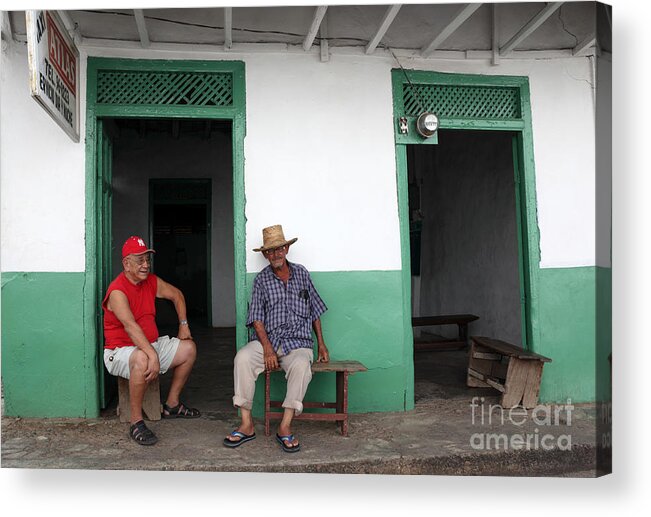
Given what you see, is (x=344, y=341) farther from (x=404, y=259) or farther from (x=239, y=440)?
(x=239, y=440)

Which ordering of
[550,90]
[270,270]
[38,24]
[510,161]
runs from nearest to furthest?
[38,24] < [270,270] < [550,90] < [510,161]

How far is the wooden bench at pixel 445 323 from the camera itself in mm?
7000

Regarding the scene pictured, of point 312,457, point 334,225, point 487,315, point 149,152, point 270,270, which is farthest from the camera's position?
point 149,152

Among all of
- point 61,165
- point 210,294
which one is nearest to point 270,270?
point 61,165

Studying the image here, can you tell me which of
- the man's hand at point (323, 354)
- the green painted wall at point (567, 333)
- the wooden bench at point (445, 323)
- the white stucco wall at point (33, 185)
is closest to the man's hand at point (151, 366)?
the white stucco wall at point (33, 185)

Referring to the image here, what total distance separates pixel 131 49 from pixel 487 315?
4947 millimetres

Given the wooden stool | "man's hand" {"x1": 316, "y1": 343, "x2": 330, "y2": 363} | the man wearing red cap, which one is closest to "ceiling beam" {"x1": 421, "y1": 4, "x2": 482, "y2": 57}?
"man's hand" {"x1": 316, "y1": 343, "x2": 330, "y2": 363}

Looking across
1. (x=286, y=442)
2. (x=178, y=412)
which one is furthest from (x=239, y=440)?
(x=178, y=412)

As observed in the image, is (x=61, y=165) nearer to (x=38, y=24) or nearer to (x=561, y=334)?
(x=38, y=24)

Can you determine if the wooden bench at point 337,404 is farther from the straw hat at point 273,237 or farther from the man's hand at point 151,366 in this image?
the straw hat at point 273,237

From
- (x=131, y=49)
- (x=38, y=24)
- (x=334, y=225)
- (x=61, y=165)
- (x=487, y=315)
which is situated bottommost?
(x=487, y=315)

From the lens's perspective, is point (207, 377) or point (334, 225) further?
point (207, 377)

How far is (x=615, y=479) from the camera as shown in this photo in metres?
3.20

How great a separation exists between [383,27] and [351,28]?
20.5 inches
